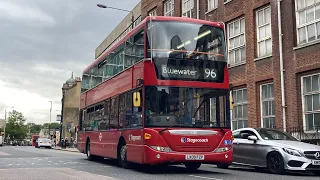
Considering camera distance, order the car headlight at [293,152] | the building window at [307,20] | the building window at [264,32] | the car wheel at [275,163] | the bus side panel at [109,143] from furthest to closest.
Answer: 1. the building window at [264,32]
2. the building window at [307,20]
3. the bus side panel at [109,143]
4. the car wheel at [275,163]
5. the car headlight at [293,152]

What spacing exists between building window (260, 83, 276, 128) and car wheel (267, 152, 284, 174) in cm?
773

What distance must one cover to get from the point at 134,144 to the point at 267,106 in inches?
404

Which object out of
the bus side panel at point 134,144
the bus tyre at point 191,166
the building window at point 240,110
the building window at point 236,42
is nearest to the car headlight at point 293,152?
the bus tyre at point 191,166

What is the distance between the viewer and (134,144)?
11703mm

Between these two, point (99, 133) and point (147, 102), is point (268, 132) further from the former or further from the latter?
point (99, 133)

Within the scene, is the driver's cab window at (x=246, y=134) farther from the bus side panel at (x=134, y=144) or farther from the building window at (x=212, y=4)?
the building window at (x=212, y=4)

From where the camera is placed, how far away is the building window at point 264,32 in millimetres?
20281

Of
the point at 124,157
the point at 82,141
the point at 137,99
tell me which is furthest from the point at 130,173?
the point at 82,141

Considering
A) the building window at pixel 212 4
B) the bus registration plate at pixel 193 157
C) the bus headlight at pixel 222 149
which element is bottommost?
the bus registration plate at pixel 193 157

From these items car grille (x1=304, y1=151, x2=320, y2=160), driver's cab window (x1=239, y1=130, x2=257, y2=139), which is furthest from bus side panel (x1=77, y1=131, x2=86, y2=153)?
car grille (x1=304, y1=151, x2=320, y2=160)

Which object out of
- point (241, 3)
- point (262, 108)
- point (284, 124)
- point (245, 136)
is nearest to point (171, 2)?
point (241, 3)

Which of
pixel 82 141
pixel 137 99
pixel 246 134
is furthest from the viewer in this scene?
pixel 82 141

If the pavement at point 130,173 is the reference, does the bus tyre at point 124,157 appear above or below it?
above

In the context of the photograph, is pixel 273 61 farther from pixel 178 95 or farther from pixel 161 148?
pixel 161 148
